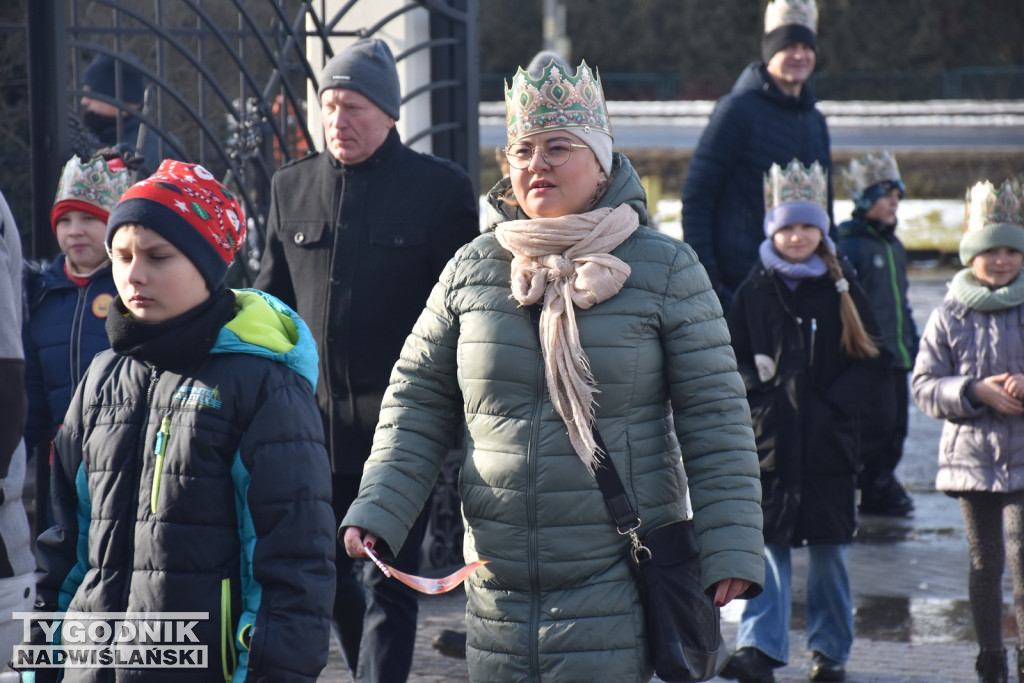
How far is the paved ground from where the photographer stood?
18.1ft

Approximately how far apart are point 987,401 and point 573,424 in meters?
2.66

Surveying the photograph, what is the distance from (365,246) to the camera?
465 cm

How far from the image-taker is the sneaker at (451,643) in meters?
5.65

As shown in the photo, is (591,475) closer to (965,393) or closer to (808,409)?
(808,409)

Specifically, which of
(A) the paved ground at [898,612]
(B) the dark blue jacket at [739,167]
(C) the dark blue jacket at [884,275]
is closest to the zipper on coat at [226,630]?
(A) the paved ground at [898,612]

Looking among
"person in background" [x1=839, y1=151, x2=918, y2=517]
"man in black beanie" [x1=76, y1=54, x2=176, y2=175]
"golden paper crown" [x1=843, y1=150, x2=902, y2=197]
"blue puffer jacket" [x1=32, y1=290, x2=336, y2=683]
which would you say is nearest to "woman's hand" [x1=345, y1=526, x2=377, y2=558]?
"blue puffer jacket" [x1=32, y1=290, x2=336, y2=683]

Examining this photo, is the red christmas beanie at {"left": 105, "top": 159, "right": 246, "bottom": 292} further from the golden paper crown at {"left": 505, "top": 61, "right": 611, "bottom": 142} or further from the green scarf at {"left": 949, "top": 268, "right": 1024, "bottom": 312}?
the green scarf at {"left": 949, "top": 268, "right": 1024, "bottom": 312}

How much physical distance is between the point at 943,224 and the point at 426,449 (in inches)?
764

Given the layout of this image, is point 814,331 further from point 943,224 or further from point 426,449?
point 943,224

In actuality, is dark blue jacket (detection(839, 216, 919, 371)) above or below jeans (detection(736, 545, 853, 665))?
above

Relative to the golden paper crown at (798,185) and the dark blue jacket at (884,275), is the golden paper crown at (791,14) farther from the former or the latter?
the dark blue jacket at (884,275)

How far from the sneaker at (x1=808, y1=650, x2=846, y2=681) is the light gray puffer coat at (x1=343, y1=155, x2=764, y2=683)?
7.83ft

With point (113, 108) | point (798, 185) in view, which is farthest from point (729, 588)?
point (113, 108)

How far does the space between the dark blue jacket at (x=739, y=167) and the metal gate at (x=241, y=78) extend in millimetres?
1066
